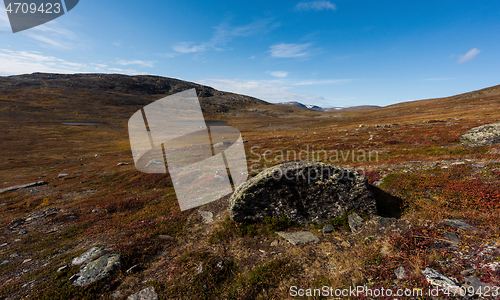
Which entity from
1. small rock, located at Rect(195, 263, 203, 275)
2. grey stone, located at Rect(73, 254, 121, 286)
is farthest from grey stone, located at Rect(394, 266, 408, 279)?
grey stone, located at Rect(73, 254, 121, 286)

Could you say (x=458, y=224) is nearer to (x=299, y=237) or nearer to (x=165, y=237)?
(x=299, y=237)

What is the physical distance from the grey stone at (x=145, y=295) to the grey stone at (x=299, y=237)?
600 centimetres

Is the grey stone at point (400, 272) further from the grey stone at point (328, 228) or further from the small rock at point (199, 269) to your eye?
the small rock at point (199, 269)

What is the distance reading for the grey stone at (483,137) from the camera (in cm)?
1842

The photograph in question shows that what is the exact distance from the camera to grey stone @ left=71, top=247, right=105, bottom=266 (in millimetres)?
8920

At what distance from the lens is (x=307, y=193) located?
1054cm

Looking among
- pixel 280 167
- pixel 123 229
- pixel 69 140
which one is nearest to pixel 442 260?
pixel 280 167

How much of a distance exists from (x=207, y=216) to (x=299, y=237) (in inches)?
259

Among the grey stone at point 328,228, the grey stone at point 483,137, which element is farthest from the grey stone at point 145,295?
the grey stone at point 483,137

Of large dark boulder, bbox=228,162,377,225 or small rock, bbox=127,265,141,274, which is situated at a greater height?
large dark boulder, bbox=228,162,377,225

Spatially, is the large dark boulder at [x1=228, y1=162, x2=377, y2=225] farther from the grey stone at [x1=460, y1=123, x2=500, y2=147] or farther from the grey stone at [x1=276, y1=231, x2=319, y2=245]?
the grey stone at [x1=460, y1=123, x2=500, y2=147]

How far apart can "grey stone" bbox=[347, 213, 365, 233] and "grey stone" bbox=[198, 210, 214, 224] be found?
826 centimetres

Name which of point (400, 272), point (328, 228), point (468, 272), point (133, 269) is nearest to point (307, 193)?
point (328, 228)

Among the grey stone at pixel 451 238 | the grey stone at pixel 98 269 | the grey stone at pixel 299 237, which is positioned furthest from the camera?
the grey stone at pixel 299 237
